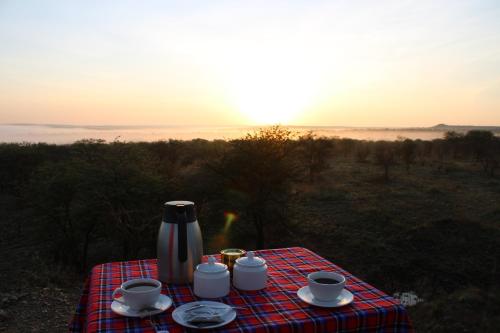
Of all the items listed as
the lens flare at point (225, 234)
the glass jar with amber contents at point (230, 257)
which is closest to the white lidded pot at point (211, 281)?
the glass jar with amber contents at point (230, 257)

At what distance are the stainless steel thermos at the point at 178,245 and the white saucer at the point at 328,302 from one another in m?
0.51

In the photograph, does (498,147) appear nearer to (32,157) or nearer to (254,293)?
(32,157)

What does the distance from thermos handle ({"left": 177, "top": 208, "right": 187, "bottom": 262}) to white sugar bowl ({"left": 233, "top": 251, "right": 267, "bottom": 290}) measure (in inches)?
9.4

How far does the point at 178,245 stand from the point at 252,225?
806 centimetres

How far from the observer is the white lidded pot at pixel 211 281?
1.64 metres

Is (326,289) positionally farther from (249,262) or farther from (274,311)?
(249,262)

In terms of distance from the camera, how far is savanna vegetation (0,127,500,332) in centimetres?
516

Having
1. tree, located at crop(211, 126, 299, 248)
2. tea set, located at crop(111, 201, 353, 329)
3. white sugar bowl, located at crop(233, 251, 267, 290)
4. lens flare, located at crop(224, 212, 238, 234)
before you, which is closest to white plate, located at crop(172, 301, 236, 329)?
tea set, located at crop(111, 201, 353, 329)

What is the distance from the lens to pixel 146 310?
59.6 inches

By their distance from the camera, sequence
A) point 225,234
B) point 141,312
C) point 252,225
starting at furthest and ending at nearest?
point 252,225 → point 225,234 → point 141,312

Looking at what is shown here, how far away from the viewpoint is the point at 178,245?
1.77 metres

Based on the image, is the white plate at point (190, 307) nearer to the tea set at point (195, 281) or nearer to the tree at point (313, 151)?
the tea set at point (195, 281)

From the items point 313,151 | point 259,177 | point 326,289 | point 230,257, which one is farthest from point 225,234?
point 313,151

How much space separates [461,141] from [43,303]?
26.4 metres
